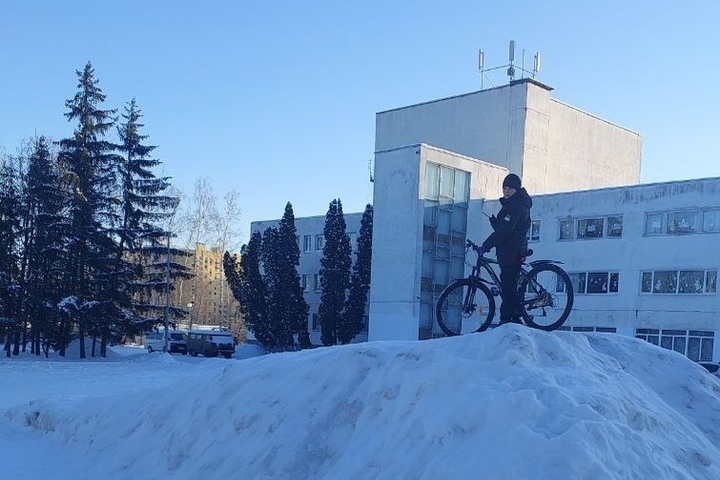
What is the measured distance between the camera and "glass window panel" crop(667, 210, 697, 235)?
2803cm

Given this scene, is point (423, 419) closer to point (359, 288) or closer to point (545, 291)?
point (545, 291)

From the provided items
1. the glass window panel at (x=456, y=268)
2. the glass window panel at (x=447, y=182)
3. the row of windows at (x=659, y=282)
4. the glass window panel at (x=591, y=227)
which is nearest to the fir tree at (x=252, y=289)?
the glass window panel at (x=456, y=268)

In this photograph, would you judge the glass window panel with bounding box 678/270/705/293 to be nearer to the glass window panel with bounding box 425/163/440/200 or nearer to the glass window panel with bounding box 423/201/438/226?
the glass window panel with bounding box 423/201/438/226

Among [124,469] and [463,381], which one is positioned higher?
[463,381]

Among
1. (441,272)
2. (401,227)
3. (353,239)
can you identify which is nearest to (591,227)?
(441,272)

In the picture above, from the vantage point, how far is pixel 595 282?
1204 inches

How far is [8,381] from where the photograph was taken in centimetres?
2112

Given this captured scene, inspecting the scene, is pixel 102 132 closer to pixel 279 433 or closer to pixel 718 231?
pixel 718 231

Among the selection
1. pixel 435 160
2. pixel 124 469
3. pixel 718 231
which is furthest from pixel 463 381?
pixel 435 160

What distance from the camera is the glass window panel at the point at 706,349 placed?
27078 millimetres

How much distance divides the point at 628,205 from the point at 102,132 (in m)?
26.7

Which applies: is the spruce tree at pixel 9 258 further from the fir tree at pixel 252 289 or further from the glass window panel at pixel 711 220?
the glass window panel at pixel 711 220

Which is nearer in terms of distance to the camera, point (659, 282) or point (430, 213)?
point (659, 282)

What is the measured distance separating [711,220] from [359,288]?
19.5 metres
